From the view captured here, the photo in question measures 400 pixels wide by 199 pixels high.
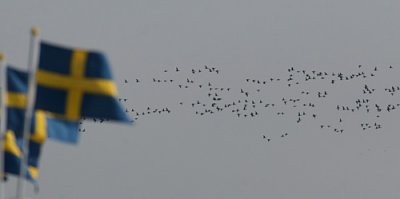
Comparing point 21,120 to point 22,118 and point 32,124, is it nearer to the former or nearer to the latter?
point 22,118

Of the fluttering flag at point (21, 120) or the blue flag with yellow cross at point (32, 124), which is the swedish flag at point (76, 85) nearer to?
the blue flag with yellow cross at point (32, 124)

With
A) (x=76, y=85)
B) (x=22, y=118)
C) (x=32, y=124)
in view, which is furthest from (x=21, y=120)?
(x=76, y=85)

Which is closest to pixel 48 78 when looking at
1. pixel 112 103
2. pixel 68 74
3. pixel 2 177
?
pixel 68 74

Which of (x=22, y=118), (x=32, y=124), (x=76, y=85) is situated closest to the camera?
(x=76, y=85)

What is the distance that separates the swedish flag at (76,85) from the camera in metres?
26.9

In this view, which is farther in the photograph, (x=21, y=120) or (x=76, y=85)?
(x=21, y=120)

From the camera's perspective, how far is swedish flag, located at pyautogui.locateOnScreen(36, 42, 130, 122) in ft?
88.2

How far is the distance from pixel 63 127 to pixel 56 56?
8.23 ft

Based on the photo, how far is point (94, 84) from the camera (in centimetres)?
2697

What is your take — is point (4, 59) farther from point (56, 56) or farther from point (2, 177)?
point (2, 177)

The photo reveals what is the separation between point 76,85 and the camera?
27.3 meters

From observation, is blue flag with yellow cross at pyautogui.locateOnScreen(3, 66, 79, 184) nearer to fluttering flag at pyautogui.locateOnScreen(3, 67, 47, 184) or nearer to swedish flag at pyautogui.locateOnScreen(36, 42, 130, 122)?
fluttering flag at pyautogui.locateOnScreen(3, 67, 47, 184)

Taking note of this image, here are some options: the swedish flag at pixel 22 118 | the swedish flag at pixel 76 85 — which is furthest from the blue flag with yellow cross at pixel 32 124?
the swedish flag at pixel 76 85

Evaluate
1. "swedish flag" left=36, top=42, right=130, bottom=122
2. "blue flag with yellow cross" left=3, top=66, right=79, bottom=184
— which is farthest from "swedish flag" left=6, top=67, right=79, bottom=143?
"swedish flag" left=36, top=42, right=130, bottom=122
